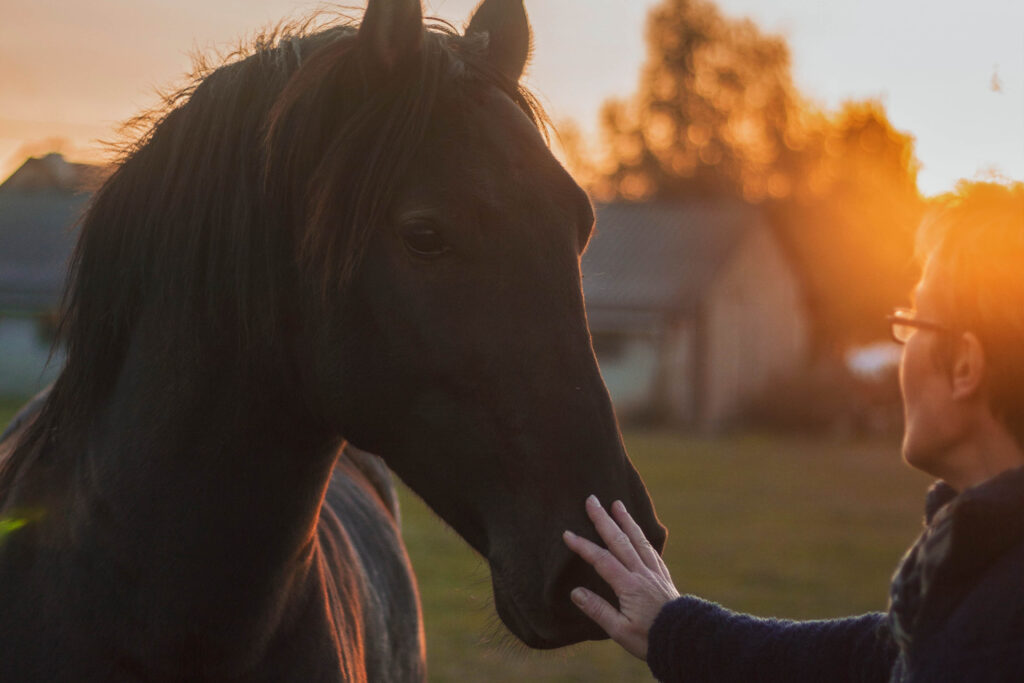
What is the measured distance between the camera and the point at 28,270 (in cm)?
3030

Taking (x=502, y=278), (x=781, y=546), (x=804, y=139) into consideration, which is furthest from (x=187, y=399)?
(x=804, y=139)

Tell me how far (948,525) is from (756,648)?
57 centimetres

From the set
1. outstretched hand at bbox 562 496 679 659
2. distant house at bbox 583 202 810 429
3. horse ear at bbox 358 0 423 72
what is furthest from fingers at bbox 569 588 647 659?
distant house at bbox 583 202 810 429

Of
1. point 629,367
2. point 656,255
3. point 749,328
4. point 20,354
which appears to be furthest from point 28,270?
point 749,328

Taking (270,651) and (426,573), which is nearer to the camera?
(270,651)

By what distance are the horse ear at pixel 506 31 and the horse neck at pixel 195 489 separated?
2.89 ft

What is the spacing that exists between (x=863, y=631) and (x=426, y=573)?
679cm

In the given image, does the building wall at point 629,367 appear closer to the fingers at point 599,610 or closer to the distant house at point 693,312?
the distant house at point 693,312

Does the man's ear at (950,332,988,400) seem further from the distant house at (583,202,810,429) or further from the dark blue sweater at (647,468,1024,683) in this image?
the distant house at (583,202,810,429)

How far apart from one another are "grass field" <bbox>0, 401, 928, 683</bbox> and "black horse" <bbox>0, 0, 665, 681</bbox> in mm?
398

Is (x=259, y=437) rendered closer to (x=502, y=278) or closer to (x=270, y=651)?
(x=270, y=651)

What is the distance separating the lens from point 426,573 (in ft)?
27.6

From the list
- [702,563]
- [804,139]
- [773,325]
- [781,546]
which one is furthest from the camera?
[804,139]

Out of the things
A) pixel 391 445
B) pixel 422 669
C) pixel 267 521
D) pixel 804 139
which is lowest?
pixel 422 669
